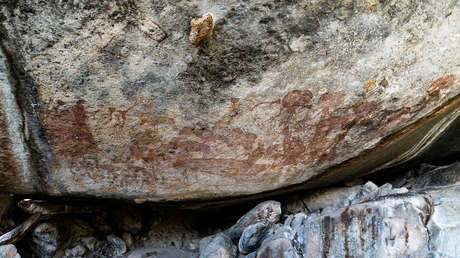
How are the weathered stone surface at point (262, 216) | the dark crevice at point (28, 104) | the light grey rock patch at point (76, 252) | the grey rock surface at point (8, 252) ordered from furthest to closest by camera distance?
the light grey rock patch at point (76, 252) < the weathered stone surface at point (262, 216) < the grey rock surface at point (8, 252) < the dark crevice at point (28, 104)

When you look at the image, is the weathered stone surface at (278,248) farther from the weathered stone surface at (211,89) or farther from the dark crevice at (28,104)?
the dark crevice at (28,104)

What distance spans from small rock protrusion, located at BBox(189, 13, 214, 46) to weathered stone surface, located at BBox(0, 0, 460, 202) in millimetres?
26

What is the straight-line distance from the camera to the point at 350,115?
148 centimetres

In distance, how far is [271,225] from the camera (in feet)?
5.26

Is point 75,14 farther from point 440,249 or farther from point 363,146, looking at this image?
point 440,249

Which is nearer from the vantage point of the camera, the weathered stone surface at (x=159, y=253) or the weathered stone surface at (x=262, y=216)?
the weathered stone surface at (x=262, y=216)

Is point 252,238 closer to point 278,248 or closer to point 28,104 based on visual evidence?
point 278,248

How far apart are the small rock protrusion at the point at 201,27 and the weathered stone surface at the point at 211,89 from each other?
1.0 inches

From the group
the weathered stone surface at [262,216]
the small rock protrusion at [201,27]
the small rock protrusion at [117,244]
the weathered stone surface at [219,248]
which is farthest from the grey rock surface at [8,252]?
the small rock protrusion at [201,27]

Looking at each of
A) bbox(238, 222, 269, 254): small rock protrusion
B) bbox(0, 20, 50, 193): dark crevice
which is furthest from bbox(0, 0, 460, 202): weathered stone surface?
bbox(238, 222, 269, 254): small rock protrusion

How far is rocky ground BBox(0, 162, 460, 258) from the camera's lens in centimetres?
123

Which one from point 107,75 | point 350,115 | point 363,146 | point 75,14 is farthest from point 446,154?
point 75,14

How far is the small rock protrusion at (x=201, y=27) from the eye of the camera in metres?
1.18

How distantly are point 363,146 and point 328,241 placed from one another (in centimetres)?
47
